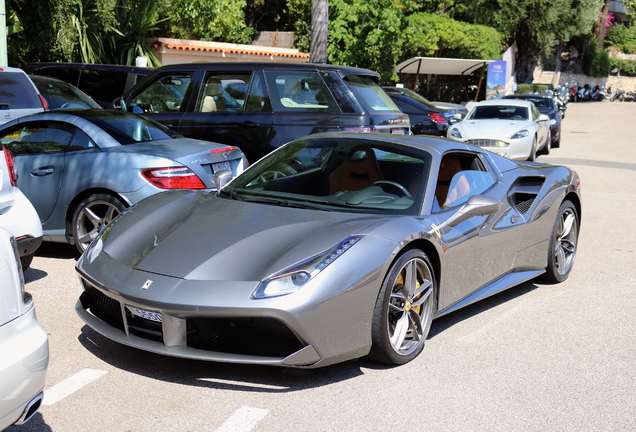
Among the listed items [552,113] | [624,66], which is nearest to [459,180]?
[552,113]

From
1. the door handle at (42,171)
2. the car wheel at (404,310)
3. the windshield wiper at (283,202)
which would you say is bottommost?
the car wheel at (404,310)

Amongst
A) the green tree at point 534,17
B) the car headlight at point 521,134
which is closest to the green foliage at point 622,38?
the green tree at point 534,17

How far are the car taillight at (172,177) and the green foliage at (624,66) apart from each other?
79438 millimetres

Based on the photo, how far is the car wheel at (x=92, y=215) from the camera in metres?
6.86

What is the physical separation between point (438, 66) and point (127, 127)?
80.4ft

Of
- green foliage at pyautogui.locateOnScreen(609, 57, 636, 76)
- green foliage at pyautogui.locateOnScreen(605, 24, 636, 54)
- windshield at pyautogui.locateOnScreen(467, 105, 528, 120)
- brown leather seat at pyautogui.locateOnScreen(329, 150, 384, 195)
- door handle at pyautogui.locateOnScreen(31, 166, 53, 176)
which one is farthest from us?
green foliage at pyautogui.locateOnScreen(605, 24, 636, 54)

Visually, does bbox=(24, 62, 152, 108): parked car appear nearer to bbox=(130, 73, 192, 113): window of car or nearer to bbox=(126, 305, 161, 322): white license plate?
bbox=(130, 73, 192, 113): window of car

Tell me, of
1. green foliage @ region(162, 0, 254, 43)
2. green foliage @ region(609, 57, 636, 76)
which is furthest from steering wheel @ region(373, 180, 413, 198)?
green foliage @ region(609, 57, 636, 76)

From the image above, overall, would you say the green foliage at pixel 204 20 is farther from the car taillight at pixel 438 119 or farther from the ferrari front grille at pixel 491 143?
the ferrari front grille at pixel 491 143

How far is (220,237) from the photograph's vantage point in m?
4.40

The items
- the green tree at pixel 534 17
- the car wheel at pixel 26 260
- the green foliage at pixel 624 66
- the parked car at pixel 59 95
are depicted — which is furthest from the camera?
the green foliage at pixel 624 66

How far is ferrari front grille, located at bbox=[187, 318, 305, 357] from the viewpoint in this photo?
3.96 meters

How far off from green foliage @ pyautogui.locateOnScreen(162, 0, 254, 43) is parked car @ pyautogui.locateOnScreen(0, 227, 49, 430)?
850 inches

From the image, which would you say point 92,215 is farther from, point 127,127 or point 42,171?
point 127,127
